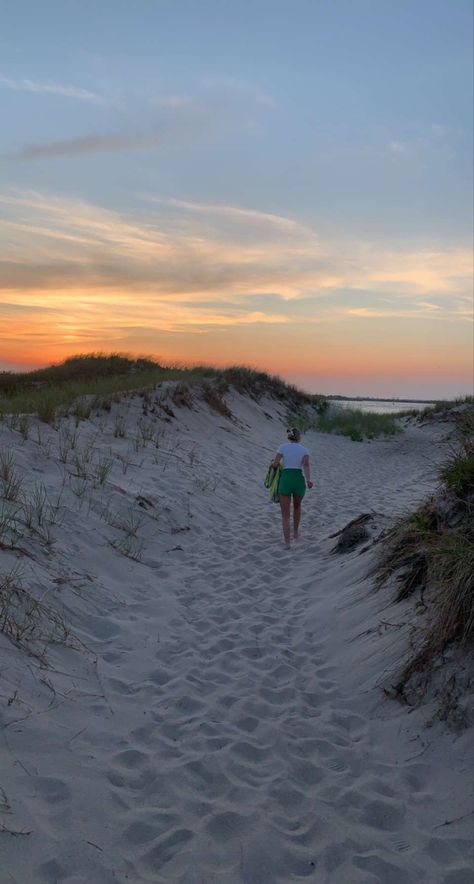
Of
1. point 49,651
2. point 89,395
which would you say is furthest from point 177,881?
point 89,395

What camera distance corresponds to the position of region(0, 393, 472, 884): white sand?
2.67 m

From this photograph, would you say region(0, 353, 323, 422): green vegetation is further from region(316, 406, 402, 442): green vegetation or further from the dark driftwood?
the dark driftwood

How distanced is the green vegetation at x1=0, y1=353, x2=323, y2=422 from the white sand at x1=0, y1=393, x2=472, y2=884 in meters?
5.81

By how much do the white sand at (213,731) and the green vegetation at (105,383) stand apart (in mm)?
5811

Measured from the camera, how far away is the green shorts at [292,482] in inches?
353

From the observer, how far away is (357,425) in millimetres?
29844

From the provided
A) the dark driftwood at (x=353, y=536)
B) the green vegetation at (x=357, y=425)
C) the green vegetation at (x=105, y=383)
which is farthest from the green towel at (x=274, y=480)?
the green vegetation at (x=357, y=425)

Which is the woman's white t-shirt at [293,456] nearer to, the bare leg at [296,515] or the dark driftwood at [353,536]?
the bare leg at [296,515]

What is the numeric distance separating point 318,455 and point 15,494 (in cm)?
1565

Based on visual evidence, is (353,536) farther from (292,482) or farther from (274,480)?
(274,480)

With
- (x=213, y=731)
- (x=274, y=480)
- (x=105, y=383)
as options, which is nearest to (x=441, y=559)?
(x=213, y=731)

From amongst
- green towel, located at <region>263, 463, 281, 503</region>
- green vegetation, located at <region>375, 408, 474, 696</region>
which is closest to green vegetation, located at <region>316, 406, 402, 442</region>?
green towel, located at <region>263, 463, 281, 503</region>

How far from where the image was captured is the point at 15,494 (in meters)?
6.71

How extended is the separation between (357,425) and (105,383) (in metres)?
15.5
